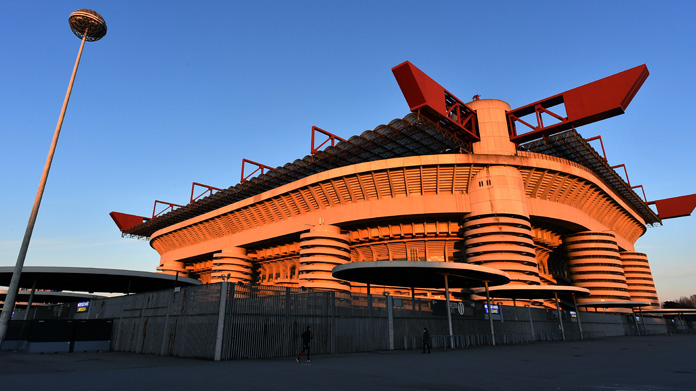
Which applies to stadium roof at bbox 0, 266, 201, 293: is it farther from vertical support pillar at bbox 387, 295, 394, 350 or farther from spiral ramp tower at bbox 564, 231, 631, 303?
spiral ramp tower at bbox 564, 231, 631, 303

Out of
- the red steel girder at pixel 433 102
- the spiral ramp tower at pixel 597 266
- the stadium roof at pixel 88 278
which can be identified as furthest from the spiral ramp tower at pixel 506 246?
the stadium roof at pixel 88 278

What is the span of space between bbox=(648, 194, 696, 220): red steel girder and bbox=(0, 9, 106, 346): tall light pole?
9943 centimetres

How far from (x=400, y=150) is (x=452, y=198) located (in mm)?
9640

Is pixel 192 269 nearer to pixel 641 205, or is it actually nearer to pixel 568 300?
pixel 568 300

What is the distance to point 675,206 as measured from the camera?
82875 mm

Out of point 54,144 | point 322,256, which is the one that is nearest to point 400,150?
point 322,256

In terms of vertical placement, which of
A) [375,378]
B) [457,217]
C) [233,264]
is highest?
[457,217]

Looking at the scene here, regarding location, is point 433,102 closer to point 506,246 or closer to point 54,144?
point 506,246

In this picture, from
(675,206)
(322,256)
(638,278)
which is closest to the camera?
(322,256)

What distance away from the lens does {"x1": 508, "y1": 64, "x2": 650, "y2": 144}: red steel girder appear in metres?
39.6

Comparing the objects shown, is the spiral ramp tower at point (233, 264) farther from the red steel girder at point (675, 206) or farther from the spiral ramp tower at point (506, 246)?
the red steel girder at point (675, 206)

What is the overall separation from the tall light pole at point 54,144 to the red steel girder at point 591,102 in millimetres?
41532

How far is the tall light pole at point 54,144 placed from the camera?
18641 mm

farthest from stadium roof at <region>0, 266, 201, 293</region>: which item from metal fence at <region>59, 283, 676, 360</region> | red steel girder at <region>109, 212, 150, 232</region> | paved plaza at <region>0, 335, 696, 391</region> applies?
red steel girder at <region>109, 212, 150, 232</region>
